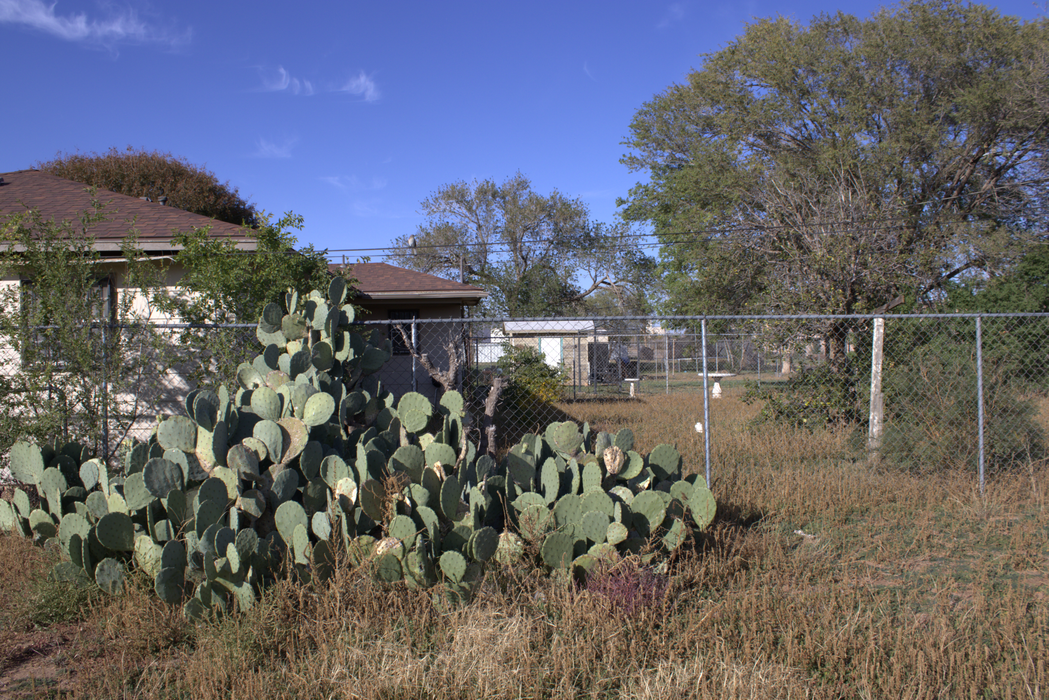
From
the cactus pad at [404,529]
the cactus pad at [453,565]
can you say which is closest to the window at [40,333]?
the cactus pad at [404,529]

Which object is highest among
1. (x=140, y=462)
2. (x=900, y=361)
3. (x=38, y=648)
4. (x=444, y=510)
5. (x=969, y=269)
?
(x=969, y=269)

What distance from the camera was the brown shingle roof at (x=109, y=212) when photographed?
794 centimetres

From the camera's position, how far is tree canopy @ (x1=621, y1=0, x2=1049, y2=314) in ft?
62.9

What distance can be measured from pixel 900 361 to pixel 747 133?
17.3m

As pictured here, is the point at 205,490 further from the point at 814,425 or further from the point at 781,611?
the point at 814,425

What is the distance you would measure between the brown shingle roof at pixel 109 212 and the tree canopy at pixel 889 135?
13.8 metres

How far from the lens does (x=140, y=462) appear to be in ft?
13.0

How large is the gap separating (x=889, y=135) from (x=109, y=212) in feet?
73.2

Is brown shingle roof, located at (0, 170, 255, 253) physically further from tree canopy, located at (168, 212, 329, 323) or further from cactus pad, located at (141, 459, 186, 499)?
cactus pad, located at (141, 459, 186, 499)

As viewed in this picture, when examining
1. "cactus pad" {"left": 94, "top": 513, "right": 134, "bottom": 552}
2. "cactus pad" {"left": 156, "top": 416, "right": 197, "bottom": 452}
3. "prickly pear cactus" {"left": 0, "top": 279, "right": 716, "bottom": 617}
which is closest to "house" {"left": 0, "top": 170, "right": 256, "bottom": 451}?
"prickly pear cactus" {"left": 0, "top": 279, "right": 716, "bottom": 617}

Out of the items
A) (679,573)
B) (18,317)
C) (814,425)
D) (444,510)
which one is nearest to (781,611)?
(679,573)

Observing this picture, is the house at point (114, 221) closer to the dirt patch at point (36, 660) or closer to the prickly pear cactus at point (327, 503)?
the prickly pear cactus at point (327, 503)

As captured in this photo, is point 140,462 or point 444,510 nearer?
point 444,510

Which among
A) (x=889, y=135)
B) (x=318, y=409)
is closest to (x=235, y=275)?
→ (x=318, y=409)
